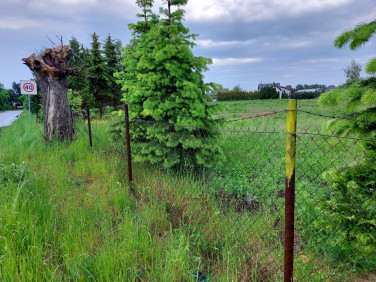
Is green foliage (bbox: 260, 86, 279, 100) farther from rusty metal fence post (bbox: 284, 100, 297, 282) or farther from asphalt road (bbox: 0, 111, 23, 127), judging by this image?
rusty metal fence post (bbox: 284, 100, 297, 282)

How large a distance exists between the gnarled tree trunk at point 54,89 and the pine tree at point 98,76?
45.4 feet

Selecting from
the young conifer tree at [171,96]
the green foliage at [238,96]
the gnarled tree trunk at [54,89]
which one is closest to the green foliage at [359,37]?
the young conifer tree at [171,96]

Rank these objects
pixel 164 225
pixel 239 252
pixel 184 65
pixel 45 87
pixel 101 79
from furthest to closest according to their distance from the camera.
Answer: pixel 101 79 → pixel 45 87 → pixel 184 65 → pixel 164 225 → pixel 239 252

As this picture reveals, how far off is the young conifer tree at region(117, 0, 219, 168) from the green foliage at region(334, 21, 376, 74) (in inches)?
101

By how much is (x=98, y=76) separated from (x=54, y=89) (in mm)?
14846

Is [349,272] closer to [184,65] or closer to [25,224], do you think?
[25,224]

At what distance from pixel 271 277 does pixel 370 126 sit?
1738mm

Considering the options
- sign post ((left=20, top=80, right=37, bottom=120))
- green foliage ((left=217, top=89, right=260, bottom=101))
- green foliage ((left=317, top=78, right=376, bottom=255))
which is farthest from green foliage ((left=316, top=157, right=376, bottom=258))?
green foliage ((left=217, top=89, right=260, bottom=101))

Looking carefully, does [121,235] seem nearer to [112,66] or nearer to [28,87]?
[28,87]

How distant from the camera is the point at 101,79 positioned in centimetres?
2306

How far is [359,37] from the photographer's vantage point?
2416 mm

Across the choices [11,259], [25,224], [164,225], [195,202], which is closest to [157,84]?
[195,202]

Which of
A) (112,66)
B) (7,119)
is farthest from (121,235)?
(7,119)

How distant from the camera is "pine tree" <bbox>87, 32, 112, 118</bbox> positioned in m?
22.2
